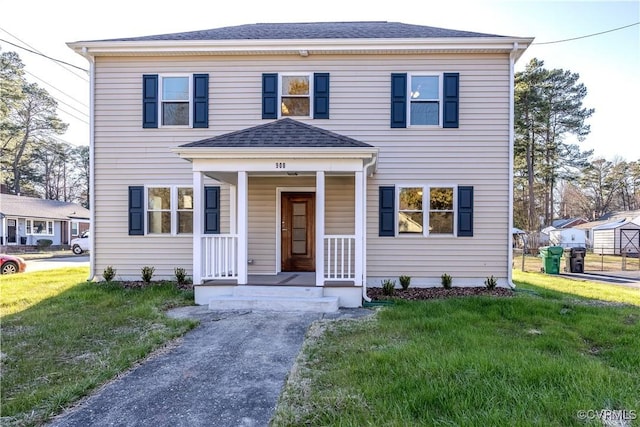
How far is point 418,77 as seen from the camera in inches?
320

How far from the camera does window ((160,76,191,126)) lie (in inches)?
329

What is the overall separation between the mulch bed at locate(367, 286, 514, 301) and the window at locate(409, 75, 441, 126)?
386cm

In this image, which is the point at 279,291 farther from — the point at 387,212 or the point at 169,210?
the point at 169,210

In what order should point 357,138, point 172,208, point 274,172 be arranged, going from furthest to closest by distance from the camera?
point 172,208
point 357,138
point 274,172

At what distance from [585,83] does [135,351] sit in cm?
3389

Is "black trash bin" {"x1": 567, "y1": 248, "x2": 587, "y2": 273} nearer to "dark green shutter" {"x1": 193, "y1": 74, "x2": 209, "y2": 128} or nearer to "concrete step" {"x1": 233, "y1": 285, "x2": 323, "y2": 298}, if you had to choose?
"concrete step" {"x1": 233, "y1": 285, "x2": 323, "y2": 298}

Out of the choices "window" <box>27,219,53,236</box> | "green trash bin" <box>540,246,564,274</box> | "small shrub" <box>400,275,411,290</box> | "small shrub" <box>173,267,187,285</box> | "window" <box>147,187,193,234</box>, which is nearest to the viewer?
"small shrub" <box>400,275,411,290</box>

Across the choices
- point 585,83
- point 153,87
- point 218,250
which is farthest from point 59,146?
point 585,83

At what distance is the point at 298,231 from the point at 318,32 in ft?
17.1

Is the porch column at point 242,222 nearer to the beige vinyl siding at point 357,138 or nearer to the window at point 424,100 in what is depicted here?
the beige vinyl siding at point 357,138

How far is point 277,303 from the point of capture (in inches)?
236

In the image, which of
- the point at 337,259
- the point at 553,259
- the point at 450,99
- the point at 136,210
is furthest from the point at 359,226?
the point at 553,259

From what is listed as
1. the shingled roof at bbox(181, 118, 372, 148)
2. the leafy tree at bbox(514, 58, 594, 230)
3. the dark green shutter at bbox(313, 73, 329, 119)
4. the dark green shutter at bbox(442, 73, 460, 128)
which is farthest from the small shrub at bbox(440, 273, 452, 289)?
the leafy tree at bbox(514, 58, 594, 230)

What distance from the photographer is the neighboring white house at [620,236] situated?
933 inches
